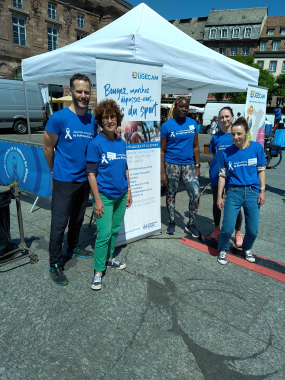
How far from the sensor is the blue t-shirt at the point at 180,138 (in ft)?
12.7

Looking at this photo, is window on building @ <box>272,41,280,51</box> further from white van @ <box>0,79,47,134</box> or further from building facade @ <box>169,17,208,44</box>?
white van @ <box>0,79,47,134</box>

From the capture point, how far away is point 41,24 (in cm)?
2816

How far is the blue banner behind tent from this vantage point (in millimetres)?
4812

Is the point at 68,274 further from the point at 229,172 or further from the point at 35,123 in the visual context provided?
the point at 35,123

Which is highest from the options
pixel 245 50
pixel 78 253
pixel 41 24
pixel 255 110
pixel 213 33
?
pixel 213 33

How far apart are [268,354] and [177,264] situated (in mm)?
1420

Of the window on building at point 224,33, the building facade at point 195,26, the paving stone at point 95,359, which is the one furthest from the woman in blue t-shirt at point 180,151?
the building facade at point 195,26

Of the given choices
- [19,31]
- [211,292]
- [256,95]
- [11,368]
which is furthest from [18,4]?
[11,368]

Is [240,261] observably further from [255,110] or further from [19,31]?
[19,31]

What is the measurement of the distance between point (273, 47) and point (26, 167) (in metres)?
65.4

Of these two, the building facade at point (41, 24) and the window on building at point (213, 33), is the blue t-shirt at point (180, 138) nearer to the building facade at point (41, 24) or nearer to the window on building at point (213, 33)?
the building facade at point (41, 24)

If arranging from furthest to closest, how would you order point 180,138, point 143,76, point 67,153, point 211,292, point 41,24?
point 41,24 < point 180,138 < point 143,76 < point 211,292 < point 67,153

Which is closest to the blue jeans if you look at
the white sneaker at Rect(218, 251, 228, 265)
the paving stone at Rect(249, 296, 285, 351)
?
the white sneaker at Rect(218, 251, 228, 265)

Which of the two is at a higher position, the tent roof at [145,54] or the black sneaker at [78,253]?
the tent roof at [145,54]
